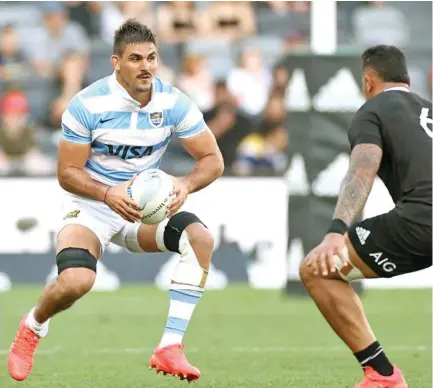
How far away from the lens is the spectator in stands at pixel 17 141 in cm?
1569

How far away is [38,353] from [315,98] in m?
5.63

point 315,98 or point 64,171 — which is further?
point 315,98

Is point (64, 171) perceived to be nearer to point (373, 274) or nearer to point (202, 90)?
point (373, 274)

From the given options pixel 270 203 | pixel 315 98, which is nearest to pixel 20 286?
pixel 270 203

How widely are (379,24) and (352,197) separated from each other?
11.6 m

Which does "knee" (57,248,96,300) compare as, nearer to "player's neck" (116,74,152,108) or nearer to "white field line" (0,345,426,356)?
"player's neck" (116,74,152,108)

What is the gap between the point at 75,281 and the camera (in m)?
7.43

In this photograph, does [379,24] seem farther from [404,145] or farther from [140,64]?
[404,145]

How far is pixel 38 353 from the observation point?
9602 mm

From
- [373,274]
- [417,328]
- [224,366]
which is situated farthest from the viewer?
[417,328]

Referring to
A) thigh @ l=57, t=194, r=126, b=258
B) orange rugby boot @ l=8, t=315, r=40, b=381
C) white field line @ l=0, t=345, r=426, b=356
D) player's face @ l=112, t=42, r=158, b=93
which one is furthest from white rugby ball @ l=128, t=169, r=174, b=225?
white field line @ l=0, t=345, r=426, b=356

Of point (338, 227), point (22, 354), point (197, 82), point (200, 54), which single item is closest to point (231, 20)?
point (200, 54)

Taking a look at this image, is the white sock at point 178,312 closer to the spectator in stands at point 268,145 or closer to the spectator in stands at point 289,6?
the spectator in stands at point 268,145

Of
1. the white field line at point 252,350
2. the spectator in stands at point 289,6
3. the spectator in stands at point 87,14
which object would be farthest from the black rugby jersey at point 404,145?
the spectator in stands at point 87,14
